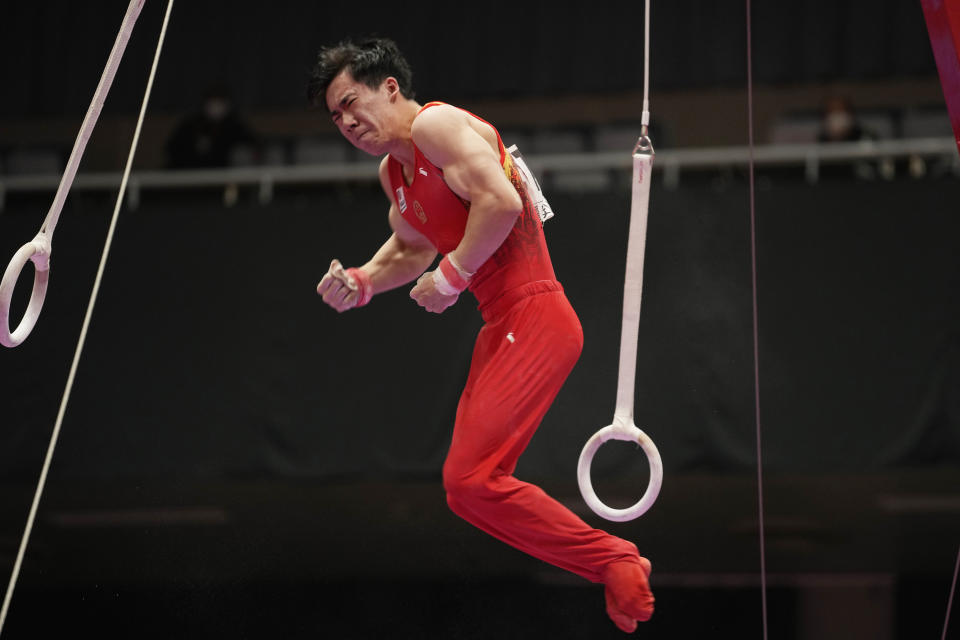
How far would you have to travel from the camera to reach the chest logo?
2.69 meters

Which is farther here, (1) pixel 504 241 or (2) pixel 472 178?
(1) pixel 504 241

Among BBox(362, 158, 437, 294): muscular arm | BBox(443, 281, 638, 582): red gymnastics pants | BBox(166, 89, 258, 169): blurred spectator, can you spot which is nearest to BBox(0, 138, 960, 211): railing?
BBox(166, 89, 258, 169): blurred spectator

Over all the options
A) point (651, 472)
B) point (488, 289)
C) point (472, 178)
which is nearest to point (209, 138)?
point (488, 289)

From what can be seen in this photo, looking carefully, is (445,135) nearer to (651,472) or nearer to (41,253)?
(651,472)

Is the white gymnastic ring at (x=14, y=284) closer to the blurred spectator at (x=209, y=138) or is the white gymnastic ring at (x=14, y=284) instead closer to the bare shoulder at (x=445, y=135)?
the bare shoulder at (x=445, y=135)

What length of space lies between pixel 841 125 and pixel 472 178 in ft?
10.1

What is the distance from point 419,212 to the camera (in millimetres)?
2703

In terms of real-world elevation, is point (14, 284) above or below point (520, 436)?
above

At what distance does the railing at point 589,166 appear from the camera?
4715 mm

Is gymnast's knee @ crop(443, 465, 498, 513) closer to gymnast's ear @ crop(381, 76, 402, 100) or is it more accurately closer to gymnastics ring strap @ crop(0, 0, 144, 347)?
gymnast's ear @ crop(381, 76, 402, 100)

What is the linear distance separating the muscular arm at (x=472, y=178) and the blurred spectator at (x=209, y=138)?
3.10 m

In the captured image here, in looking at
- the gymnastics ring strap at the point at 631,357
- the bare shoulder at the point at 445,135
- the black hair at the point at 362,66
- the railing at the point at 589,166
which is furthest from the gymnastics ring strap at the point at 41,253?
the railing at the point at 589,166

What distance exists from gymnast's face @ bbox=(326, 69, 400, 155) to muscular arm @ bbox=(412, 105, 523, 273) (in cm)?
15

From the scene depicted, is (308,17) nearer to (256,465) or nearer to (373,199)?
(373,199)
